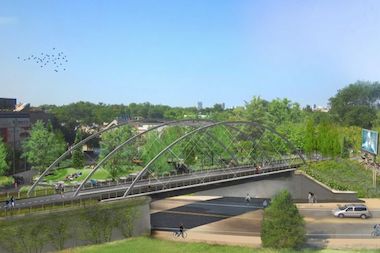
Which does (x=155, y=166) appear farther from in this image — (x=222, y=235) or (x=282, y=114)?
(x=282, y=114)

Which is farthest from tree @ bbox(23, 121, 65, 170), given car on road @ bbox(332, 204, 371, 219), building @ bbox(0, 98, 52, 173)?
car on road @ bbox(332, 204, 371, 219)

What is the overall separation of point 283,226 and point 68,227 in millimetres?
16865

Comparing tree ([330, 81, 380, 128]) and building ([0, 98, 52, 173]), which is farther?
tree ([330, 81, 380, 128])

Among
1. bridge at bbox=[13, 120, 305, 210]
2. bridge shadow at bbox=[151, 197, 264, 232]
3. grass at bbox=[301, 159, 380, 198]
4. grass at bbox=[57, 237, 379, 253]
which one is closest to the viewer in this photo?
grass at bbox=[57, 237, 379, 253]

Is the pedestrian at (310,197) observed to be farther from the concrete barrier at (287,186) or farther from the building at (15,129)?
the building at (15,129)

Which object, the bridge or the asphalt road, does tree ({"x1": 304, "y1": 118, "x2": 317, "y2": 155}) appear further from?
the asphalt road

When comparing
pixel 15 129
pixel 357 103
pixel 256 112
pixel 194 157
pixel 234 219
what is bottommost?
pixel 234 219

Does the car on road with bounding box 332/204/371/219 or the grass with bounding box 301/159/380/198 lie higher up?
the grass with bounding box 301/159/380/198

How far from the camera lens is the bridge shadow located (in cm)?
4859

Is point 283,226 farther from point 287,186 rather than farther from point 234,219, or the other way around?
point 287,186

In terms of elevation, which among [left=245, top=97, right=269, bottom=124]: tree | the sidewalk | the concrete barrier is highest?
[left=245, top=97, right=269, bottom=124]: tree

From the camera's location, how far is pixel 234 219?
51.0 meters

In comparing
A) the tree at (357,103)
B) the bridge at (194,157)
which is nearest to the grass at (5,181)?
the bridge at (194,157)

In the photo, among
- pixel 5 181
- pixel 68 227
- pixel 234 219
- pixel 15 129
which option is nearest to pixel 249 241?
pixel 234 219
